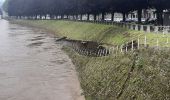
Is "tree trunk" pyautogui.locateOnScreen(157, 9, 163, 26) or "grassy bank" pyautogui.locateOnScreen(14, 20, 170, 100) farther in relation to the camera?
"tree trunk" pyautogui.locateOnScreen(157, 9, 163, 26)

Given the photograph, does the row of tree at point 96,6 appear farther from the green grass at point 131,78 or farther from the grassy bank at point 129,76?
the green grass at point 131,78

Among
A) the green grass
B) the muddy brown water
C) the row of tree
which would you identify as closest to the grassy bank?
the green grass

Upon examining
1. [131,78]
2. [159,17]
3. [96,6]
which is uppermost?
[96,6]

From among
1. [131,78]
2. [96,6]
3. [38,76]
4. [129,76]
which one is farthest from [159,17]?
[131,78]

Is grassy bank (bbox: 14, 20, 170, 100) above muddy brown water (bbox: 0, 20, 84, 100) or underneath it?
above

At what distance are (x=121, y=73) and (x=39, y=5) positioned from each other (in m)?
133

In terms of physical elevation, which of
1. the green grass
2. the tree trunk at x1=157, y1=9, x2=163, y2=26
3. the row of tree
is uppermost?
the row of tree

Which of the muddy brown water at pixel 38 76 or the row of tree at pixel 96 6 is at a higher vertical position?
the row of tree at pixel 96 6

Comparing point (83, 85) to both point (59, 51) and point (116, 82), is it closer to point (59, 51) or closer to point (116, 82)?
point (116, 82)

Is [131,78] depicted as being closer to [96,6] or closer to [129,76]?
[129,76]

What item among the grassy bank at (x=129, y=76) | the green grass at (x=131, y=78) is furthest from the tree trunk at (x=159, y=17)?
the green grass at (x=131, y=78)

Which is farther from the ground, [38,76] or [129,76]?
[129,76]

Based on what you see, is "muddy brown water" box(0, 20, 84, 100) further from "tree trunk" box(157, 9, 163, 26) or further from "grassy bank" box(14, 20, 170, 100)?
"tree trunk" box(157, 9, 163, 26)

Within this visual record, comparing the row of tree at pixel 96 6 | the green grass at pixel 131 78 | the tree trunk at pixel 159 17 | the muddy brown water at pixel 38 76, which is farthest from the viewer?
the row of tree at pixel 96 6
